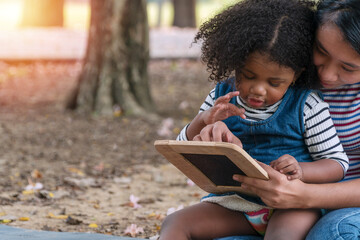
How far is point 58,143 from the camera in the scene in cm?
599

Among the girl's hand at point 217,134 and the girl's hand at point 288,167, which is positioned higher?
the girl's hand at point 217,134

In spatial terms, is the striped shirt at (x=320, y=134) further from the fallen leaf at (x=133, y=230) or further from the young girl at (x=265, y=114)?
the fallen leaf at (x=133, y=230)

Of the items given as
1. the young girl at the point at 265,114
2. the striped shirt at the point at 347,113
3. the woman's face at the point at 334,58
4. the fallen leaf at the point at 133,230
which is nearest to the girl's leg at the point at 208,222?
the young girl at the point at 265,114

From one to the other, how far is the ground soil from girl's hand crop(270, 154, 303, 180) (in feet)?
4.49

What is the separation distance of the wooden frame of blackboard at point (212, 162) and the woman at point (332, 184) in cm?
8

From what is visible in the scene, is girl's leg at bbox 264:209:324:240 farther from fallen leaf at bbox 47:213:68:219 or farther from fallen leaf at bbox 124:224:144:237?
fallen leaf at bbox 47:213:68:219

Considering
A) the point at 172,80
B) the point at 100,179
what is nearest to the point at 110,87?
the point at 100,179

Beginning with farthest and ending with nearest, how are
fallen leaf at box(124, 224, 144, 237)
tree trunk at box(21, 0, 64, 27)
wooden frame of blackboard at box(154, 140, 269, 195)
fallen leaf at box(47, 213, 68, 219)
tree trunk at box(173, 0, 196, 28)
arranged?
tree trunk at box(173, 0, 196, 28) → tree trunk at box(21, 0, 64, 27) → fallen leaf at box(47, 213, 68, 219) → fallen leaf at box(124, 224, 144, 237) → wooden frame of blackboard at box(154, 140, 269, 195)

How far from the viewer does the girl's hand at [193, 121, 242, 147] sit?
251cm

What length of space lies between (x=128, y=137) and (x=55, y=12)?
11534mm

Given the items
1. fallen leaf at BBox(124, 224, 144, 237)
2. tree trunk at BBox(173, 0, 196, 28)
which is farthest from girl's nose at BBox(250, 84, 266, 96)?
tree trunk at BBox(173, 0, 196, 28)

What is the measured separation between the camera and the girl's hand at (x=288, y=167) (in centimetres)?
246

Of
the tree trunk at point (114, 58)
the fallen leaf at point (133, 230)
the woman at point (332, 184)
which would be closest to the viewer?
the woman at point (332, 184)

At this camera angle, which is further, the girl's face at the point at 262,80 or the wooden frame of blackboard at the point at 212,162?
the girl's face at the point at 262,80
